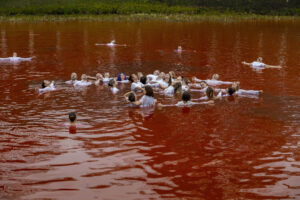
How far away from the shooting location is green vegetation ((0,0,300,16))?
69.6 meters

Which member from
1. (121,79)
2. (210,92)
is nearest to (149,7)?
(121,79)

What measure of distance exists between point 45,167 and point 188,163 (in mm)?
3830

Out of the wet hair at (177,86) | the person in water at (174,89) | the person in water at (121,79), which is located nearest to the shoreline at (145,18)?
the person in water at (121,79)

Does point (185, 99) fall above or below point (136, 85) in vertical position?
below

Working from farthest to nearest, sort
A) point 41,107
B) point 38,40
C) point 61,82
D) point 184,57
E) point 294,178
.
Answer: point 38,40 < point 184,57 < point 61,82 < point 41,107 < point 294,178

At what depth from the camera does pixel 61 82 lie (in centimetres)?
2025

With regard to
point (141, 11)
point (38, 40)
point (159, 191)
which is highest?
point (141, 11)

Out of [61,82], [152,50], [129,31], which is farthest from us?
[129,31]

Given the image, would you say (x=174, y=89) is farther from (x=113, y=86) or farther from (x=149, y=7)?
(x=149, y=7)

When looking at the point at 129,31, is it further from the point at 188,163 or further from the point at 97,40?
the point at 188,163

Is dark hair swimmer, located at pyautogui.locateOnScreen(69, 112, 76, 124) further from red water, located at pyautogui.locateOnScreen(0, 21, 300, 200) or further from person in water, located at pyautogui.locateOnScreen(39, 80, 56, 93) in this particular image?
person in water, located at pyautogui.locateOnScreen(39, 80, 56, 93)

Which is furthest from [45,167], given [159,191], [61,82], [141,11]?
[141,11]

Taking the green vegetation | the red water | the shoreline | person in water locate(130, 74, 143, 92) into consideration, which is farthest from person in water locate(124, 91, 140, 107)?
the green vegetation

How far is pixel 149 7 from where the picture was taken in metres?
74.2
